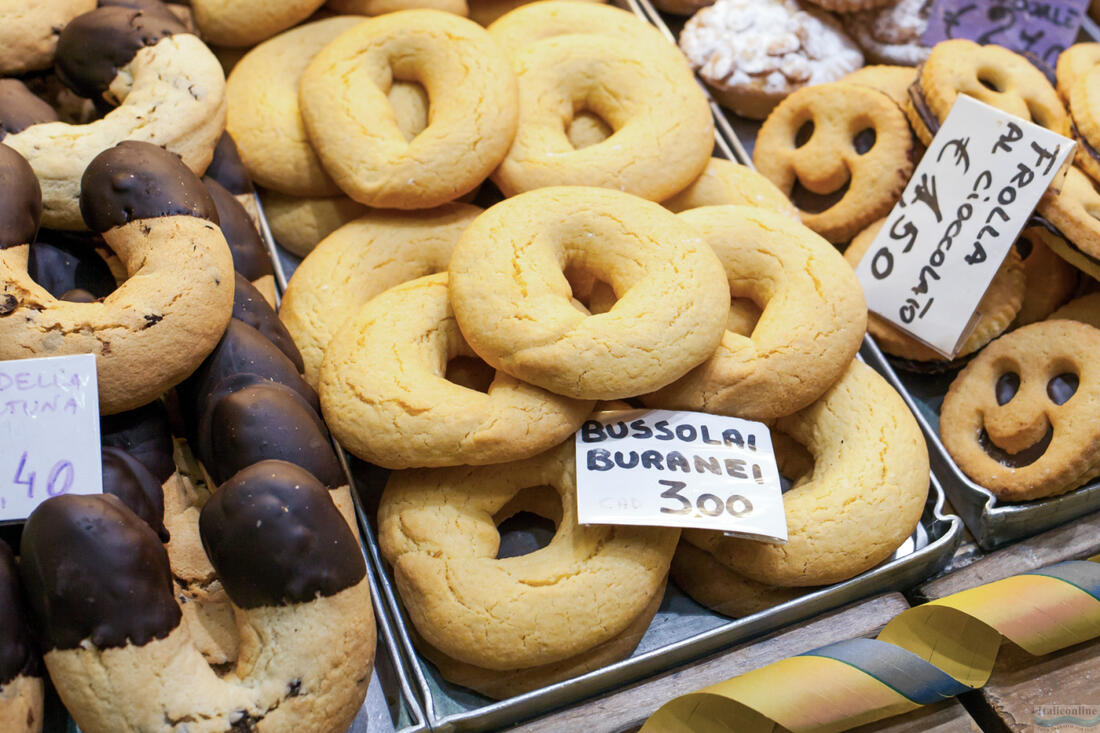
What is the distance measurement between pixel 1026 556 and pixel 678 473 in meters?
0.74

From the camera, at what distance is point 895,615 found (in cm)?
146

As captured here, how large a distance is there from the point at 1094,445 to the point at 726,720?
2.94ft

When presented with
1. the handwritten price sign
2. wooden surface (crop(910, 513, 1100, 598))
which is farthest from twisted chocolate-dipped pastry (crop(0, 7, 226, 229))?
the handwritten price sign

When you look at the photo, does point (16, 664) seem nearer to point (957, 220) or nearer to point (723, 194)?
point (723, 194)

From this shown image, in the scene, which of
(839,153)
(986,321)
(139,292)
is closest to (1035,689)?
(986,321)

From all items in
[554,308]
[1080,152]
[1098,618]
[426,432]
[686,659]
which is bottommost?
[686,659]

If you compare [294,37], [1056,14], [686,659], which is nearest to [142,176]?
[294,37]

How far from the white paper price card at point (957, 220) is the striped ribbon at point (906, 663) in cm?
59

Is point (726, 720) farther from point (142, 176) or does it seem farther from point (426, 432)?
point (142, 176)

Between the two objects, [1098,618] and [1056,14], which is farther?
[1056,14]

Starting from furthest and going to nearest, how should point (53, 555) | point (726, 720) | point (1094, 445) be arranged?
point (1094, 445)
point (726, 720)
point (53, 555)

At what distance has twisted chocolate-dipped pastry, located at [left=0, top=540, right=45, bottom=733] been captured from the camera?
3.34 feet

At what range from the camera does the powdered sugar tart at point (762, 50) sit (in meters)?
2.20

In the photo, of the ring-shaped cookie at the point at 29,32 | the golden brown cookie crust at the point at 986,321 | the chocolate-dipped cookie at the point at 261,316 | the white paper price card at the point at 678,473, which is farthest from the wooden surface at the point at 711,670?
the ring-shaped cookie at the point at 29,32
